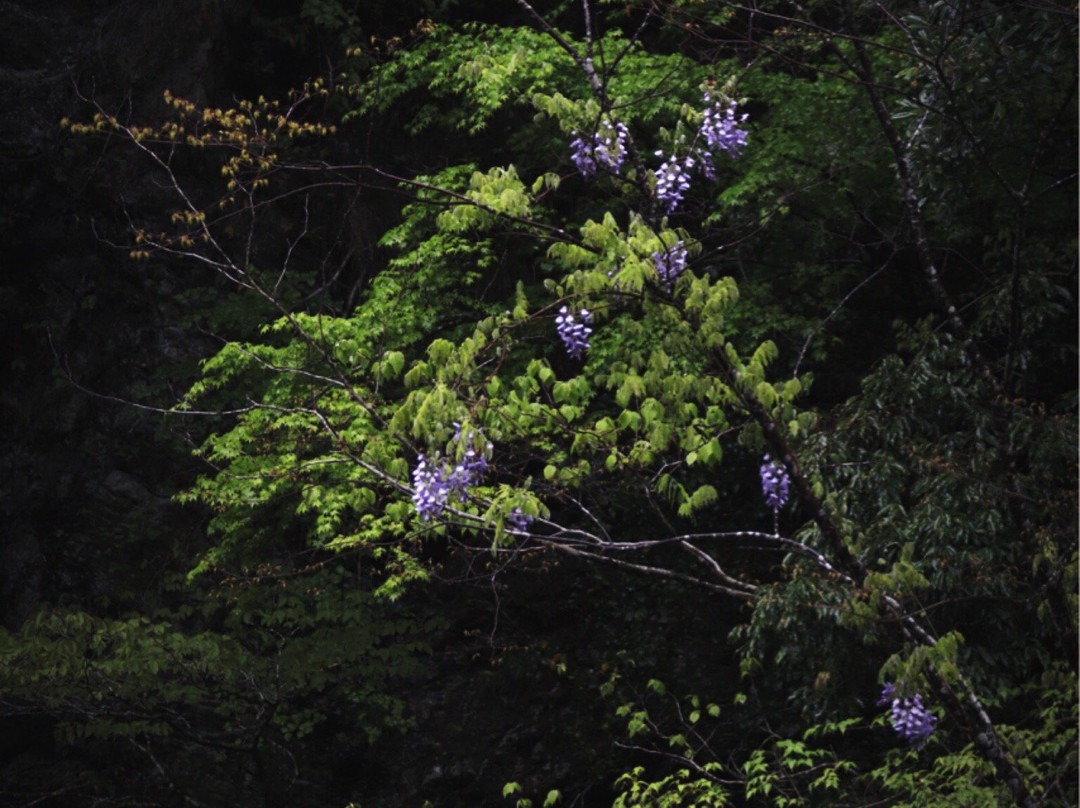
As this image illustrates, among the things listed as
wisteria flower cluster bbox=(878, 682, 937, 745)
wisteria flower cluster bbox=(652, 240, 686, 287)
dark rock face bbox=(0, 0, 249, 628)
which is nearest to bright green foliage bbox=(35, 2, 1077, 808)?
wisteria flower cluster bbox=(652, 240, 686, 287)

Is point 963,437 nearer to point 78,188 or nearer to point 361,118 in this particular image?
point 361,118

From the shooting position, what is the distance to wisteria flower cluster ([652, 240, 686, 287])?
11.2ft

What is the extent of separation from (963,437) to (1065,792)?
1824 millimetres

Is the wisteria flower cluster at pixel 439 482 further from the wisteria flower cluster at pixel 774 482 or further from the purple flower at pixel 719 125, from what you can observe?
the purple flower at pixel 719 125

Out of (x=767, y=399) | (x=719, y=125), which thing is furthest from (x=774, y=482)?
(x=719, y=125)

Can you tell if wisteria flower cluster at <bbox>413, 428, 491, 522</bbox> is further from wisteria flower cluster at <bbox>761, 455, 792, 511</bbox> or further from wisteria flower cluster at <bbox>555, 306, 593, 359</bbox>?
wisteria flower cluster at <bbox>761, 455, 792, 511</bbox>

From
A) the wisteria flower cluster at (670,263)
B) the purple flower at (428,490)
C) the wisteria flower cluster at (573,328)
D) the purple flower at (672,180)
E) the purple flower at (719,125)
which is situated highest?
the purple flower at (719,125)

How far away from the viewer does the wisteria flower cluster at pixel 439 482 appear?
3.45m

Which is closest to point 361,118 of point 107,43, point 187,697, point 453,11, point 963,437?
point 453,11

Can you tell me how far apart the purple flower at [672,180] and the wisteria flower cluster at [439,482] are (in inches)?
45.5

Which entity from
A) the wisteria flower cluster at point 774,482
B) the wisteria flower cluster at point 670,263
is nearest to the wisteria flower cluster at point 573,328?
the wisteria flower cluster at point 670,263

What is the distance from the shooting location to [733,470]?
9.02 meters

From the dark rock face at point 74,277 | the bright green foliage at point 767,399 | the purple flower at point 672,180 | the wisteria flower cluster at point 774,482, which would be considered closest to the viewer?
the bright green foliage at point 767,399

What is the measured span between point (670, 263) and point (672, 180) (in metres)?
0.69
